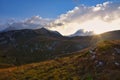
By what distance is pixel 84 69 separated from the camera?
99.7m

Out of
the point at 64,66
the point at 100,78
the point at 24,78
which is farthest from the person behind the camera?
the point at 64,66

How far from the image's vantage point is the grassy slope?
91500 millimetres

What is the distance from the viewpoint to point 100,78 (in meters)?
87.2

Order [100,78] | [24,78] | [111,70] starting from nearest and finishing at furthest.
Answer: [100,78] → [111,70] → [24,78]

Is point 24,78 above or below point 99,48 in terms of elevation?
below

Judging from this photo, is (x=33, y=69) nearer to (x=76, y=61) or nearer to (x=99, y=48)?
(x=76, y=61)

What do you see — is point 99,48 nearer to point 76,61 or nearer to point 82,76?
point 76,61

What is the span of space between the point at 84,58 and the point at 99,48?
33.3 feet

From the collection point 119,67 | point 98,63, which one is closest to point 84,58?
point 98,63

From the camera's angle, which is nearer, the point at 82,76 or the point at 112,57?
the point at 82,76

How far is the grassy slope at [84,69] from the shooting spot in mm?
91500

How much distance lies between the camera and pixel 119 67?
97.1 meters

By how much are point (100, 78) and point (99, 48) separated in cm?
3234

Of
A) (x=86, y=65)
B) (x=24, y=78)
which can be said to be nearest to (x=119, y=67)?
(x=86, y=65)
